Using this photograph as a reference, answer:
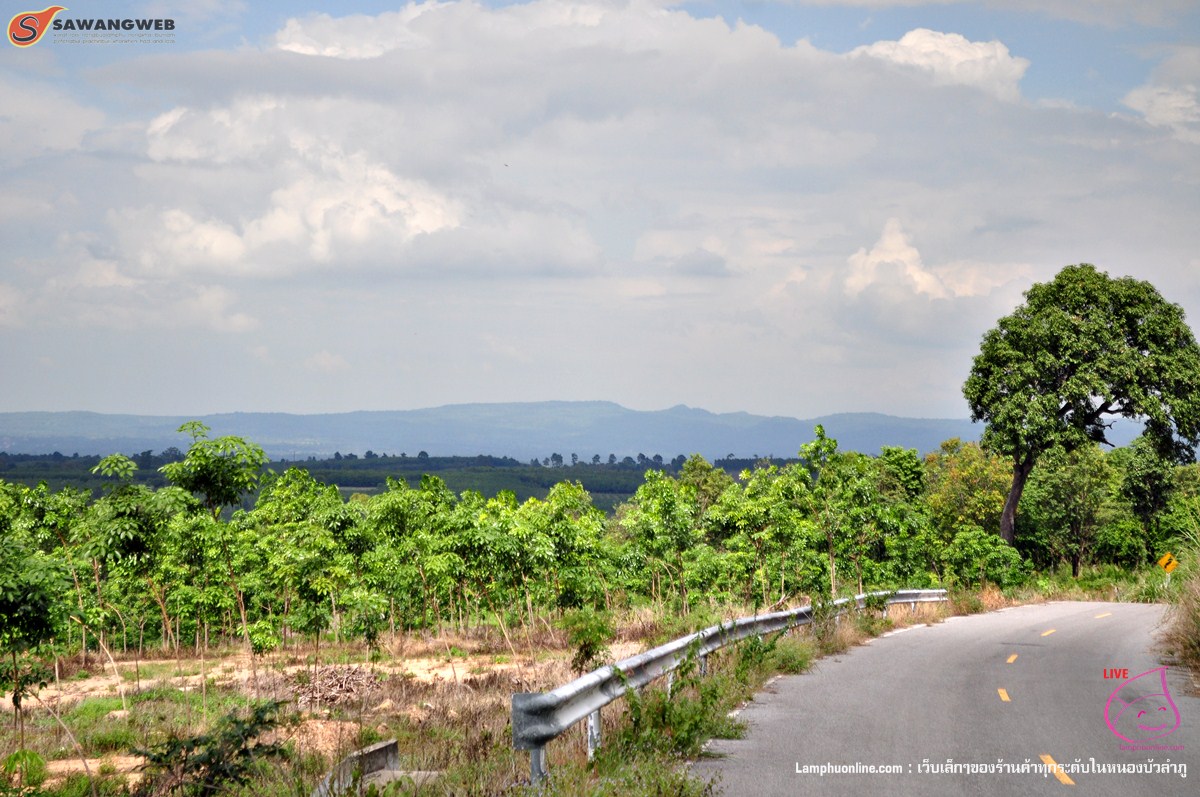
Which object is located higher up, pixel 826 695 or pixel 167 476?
pixel 167 476

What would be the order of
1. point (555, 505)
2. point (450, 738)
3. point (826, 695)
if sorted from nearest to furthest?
1. point (450, 738)
2. point (826, 695)
3. point (555, 505)

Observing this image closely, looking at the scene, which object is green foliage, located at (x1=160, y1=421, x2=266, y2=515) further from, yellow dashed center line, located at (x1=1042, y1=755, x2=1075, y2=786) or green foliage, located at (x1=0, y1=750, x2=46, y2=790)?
yellow dashed center line, located at (x1=1042, y1=755, x2=1075, y2=786)

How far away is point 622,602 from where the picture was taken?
145 feet

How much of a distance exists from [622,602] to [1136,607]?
19580mm

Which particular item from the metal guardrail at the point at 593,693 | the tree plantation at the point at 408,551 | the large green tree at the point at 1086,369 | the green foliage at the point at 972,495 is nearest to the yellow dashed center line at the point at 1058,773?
the metal guardrail at the point at 593,693

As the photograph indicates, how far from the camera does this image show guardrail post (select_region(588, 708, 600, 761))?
29.4 ft

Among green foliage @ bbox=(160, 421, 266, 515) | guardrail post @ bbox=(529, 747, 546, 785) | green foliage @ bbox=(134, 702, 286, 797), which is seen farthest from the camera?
green foliage @ bbox=(160, 421, 266, 515)

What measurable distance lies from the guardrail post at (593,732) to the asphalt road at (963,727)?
93 centimetres

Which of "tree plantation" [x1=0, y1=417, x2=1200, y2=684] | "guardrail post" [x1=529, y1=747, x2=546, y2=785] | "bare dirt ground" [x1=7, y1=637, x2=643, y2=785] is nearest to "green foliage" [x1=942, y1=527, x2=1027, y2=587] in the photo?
"tree plantation" [x1=0, y1=417, x2=1200, y2=684]

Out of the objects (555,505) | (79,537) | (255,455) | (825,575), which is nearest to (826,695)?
(255,455)

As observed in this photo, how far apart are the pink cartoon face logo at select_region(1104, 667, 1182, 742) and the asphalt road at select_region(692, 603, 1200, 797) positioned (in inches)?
1.0

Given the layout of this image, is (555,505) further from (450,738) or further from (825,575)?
(450,738)

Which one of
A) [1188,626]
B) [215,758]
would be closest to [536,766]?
[215,758]

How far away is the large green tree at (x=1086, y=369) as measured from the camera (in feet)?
141
